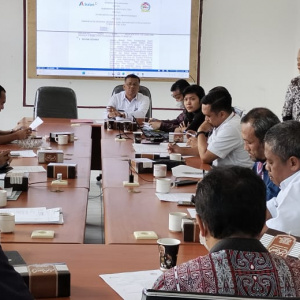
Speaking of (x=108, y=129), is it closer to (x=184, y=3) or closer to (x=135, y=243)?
(x=184, y=3)

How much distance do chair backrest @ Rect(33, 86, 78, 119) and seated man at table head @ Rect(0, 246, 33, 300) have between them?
585 centimetres

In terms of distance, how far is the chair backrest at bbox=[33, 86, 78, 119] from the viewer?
23.5 feet

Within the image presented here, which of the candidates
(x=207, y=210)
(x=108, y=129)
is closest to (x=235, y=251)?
(x=207, y=210)

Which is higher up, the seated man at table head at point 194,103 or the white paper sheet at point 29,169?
the seated man at table head at point 194,103

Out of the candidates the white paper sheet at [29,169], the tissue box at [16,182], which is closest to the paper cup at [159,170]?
the white paper sheet at [29,169]

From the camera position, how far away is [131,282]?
1.91 m

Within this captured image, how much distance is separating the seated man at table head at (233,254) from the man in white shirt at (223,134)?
2.75m

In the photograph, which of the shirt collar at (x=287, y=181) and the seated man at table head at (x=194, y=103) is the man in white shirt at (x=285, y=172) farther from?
the seated man at table head at (x=194, y=103)

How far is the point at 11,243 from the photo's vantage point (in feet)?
7.55

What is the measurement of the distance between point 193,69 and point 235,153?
158 inches

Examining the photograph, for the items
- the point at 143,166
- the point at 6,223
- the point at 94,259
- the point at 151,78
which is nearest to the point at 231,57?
the point at 151,78

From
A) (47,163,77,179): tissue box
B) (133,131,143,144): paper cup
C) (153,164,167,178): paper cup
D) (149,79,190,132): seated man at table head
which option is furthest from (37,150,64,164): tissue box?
(149,79,190,132): seated man at table head

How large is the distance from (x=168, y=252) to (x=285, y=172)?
862mm

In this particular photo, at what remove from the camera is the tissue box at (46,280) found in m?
1.76
